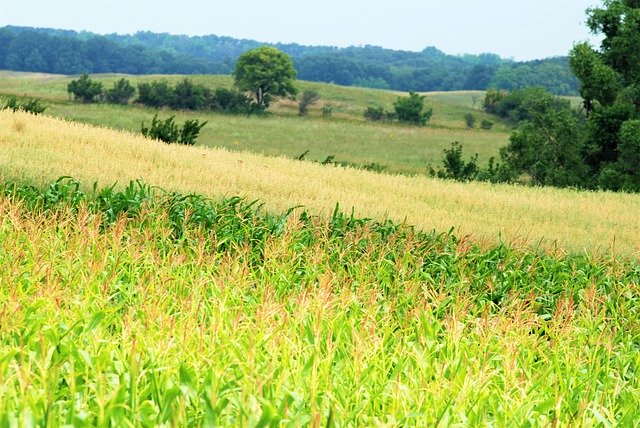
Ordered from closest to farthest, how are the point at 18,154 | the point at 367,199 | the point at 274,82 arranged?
the point at 18,154 < the point at 367,199 < the point at 274,82

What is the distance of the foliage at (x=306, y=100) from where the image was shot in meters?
96.4

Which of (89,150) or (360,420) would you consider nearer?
(360,420)

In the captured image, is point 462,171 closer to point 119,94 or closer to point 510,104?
point 119,94

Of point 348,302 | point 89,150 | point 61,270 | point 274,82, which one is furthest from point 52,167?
point 274,82

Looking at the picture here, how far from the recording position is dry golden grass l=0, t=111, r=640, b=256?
16.1 meters

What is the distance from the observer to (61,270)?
761cm

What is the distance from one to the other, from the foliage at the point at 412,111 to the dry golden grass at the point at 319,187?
66.7m

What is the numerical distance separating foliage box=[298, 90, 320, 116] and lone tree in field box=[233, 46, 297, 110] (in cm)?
213

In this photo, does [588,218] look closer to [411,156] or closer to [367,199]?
[367,199]

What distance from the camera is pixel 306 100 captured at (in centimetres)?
9844

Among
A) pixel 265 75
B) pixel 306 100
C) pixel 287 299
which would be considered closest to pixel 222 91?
pixel 265 75

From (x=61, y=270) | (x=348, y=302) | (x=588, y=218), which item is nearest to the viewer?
(x=348, y=302)

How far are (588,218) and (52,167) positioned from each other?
12.6 meters

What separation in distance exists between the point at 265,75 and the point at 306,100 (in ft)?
17.8
